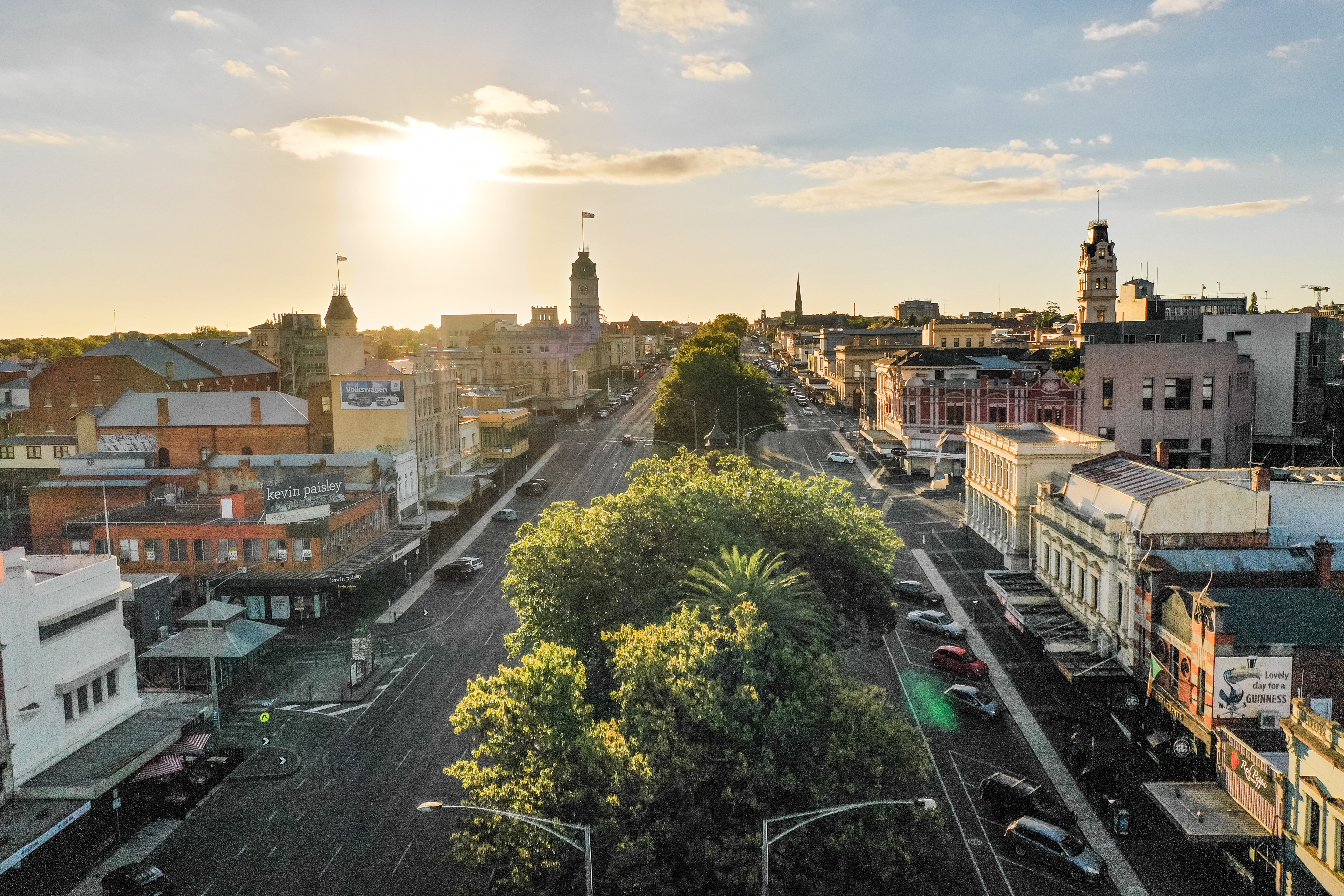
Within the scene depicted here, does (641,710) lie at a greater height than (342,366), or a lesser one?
lesser

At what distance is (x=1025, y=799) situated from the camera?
33.1 meters

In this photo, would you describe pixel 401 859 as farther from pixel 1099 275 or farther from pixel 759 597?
pixel 1099 275

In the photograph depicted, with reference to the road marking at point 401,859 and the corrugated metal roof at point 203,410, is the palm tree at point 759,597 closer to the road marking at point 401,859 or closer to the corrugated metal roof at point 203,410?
the road marking at point 401,859

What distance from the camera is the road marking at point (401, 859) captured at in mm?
30625

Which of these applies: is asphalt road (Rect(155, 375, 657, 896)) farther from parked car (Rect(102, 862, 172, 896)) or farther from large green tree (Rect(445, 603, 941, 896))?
large green tree (Rect(445, 603, 941, 896))

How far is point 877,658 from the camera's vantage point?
159ft

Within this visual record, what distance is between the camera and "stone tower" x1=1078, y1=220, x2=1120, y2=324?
130000 millimetres

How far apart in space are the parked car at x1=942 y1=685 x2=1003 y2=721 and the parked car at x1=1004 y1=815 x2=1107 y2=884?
9315 millimetres

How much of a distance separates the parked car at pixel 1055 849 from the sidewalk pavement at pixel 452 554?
37921 millimetres

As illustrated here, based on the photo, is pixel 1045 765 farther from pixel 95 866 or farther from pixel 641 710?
pixel 95 866

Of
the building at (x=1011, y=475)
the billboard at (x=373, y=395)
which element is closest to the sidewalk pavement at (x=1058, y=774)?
the building at (x=1011, y=475)

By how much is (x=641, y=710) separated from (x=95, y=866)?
20.6 m

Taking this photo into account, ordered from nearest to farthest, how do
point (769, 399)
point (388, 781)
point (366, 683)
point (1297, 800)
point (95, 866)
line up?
point (1297, 800), point (95, 866), point (388, 781), point (366, 683), point (769, 399)

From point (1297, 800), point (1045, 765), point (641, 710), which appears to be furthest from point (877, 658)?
point (641, 710)
